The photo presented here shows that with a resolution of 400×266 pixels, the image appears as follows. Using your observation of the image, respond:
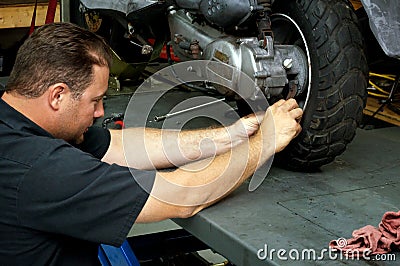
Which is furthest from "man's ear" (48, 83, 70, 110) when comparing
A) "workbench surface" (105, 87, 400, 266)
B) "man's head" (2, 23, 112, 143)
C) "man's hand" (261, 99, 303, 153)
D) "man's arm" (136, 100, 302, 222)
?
"man's hand" (261, 99, 303, 153)

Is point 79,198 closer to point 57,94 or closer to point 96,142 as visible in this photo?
point 57,94

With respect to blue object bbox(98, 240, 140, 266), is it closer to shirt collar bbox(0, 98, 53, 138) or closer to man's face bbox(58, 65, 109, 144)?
man's face bbox(58, 65, 109, 144)

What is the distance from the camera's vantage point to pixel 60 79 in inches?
57.6

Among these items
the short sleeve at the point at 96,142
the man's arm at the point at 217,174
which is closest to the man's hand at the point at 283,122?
the man's arm at the point at 217,174

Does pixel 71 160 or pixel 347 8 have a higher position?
pixel 347 8

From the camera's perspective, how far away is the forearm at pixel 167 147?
1.96m

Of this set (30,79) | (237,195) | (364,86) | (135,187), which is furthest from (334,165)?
(30,79)

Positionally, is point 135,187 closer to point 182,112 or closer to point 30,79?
point 30,79

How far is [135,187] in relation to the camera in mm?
1429

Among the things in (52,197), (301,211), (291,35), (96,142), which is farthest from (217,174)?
(291,35)

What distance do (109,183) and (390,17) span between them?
0.88 m

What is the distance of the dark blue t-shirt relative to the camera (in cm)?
136

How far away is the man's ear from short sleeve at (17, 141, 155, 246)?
0.10 meters

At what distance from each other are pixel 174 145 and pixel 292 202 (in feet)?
1.23
